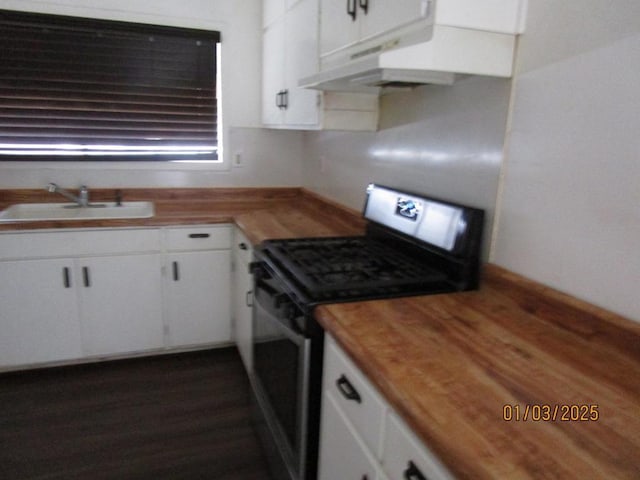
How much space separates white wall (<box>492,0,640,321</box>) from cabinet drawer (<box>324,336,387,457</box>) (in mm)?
621

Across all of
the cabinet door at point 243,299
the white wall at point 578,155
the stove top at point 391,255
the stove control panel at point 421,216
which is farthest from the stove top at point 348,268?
the cabinet door at point 243,299

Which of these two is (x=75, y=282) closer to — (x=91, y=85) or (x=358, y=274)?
(x=91, y=85)

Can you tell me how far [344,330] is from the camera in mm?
1141

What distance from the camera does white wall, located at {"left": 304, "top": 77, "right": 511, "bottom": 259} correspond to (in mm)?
1445

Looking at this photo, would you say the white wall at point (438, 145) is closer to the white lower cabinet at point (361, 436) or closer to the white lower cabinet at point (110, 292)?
the white lower cabinet at point (361, 436)

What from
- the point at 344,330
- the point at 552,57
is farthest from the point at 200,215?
the point at 552,57

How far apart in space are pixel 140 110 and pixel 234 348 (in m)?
1.62

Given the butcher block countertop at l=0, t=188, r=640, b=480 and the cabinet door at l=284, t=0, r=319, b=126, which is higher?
the cabinet door at l=284, t=0, r=319, b=126

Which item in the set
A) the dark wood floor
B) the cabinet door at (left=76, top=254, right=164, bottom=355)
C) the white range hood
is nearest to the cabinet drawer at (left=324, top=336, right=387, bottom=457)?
the white range hood

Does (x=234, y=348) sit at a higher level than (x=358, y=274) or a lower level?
lower

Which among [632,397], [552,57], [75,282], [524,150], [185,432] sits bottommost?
[185,432]

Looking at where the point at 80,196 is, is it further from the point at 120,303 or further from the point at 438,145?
the point at 438,145
